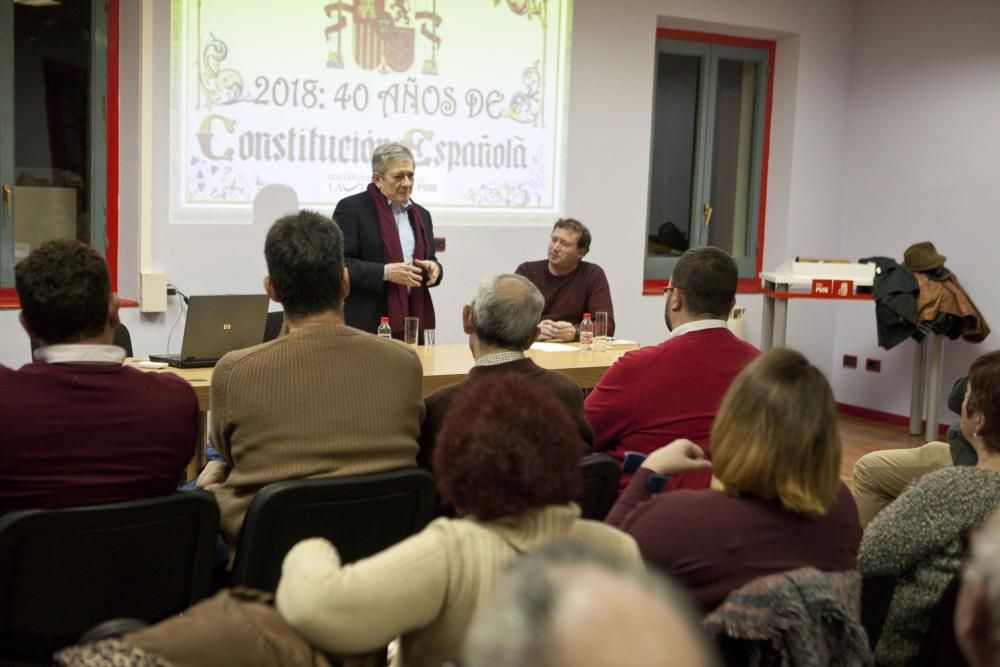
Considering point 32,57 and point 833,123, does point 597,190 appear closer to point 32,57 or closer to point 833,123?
point 833,123

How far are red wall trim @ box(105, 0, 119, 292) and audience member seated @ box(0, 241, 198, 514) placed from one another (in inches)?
131

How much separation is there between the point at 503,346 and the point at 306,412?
60cm

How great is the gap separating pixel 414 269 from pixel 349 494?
2.55 metres

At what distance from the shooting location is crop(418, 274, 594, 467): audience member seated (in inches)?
108

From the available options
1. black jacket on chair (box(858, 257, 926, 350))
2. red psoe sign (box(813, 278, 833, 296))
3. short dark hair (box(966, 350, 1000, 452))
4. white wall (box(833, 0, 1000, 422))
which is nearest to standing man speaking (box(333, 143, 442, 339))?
short dark hair (box(966, 350, 1000, 452))

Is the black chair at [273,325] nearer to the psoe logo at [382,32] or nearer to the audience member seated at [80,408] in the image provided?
the psoe logo at [382,32]

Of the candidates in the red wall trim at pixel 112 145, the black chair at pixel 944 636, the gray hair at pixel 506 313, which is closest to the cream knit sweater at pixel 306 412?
the gray hair at pixel 506 313

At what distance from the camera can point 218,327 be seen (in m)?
3.94

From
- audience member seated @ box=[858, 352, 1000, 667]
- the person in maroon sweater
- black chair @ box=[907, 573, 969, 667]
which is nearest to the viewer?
black chair @ box=[907, 573, 969, 667]

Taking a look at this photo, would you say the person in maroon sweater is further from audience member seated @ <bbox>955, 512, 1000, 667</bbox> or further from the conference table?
audience member seated @ <bbox>955, 512, 1000, 667</bbox>

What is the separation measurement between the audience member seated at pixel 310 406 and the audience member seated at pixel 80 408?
0.37 feet

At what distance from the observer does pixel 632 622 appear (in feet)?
2.80

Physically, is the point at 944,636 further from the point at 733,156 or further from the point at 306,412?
the point at 733,156

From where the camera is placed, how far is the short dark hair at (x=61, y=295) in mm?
2307
